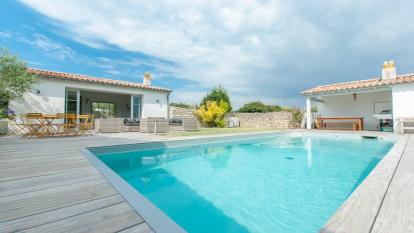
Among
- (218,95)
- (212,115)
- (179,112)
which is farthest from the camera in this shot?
(218,95)

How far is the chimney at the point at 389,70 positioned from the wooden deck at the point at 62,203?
15.1m

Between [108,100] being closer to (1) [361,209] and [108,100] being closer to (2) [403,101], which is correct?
(1) [361,209]

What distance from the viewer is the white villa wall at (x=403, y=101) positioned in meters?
9.37

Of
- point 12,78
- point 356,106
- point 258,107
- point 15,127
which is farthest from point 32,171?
point 258,107

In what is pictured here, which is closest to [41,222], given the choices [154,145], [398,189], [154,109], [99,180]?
[99,180]

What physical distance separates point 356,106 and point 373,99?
1.02 metres

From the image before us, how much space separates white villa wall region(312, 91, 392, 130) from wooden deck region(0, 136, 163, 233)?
52.2ft

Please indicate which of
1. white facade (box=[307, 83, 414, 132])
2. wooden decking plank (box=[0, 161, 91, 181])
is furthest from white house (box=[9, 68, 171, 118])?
white facade (box=[307, 83, 414, 132])

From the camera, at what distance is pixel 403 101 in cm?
954

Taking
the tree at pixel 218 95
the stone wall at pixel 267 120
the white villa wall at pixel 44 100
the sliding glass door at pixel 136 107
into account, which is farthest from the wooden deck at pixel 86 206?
the tree at pixel 218 95

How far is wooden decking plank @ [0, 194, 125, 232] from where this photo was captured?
48.1 inches

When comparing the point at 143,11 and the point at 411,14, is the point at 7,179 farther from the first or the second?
the point at 411,14

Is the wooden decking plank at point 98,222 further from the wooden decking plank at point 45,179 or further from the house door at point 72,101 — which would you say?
the house door at point 72,101

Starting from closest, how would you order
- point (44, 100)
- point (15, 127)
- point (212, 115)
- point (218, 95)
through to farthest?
point (15, 127), point (44, 100), point (212, 115), point (218, 95)
